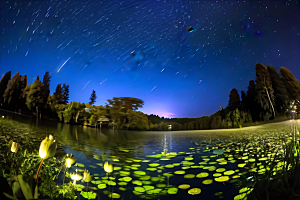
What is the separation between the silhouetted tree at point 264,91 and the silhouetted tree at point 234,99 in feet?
0.62

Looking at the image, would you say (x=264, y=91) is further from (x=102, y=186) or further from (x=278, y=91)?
(x=102, y=186)

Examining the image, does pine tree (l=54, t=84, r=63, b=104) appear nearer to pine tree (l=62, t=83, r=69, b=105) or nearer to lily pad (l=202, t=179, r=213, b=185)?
pine tree (l=62, t=83, r=69, b=105)

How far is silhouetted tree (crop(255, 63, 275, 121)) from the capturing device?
5.08 ft

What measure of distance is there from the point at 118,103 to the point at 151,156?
0.65m

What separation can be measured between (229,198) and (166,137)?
794 millimetres

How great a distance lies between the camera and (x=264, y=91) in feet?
5.14

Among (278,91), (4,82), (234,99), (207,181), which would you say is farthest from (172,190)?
(4,82)

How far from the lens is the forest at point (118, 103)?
1506mm

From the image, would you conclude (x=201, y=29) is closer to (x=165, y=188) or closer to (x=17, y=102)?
(x=165, y=188)

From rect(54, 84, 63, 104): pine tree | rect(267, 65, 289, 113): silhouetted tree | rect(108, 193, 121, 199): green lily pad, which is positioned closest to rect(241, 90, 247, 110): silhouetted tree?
rect(267, 65, 289, 113): silhouetted tree

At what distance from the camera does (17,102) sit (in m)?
1.53

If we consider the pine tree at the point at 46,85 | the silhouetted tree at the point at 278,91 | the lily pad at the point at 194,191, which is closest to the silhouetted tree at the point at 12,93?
the pine tree at the point at 46,85

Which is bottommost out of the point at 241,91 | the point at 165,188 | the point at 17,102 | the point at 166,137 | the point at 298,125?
the point at 165,188

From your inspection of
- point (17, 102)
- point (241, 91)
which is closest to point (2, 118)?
point (17, 102)
